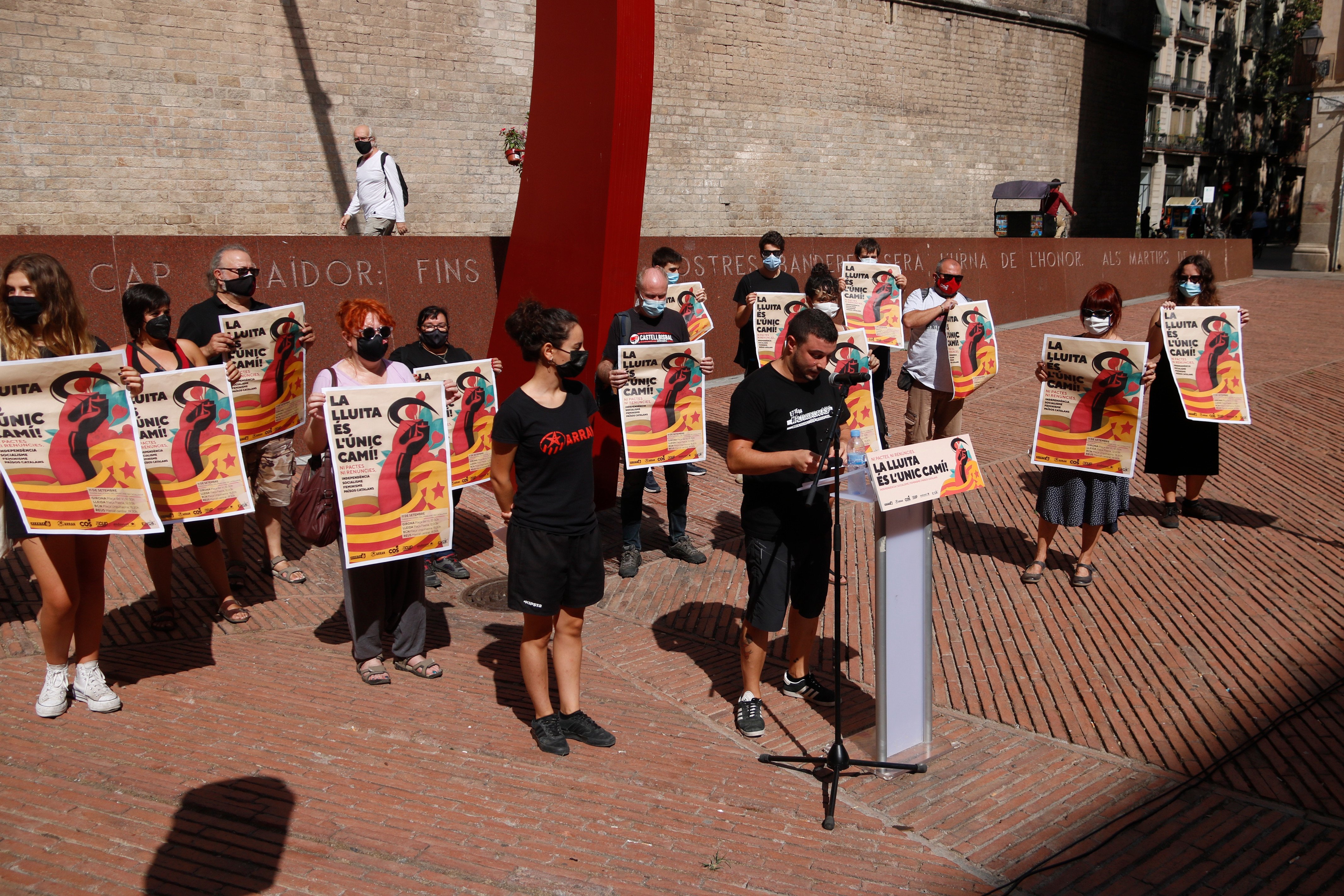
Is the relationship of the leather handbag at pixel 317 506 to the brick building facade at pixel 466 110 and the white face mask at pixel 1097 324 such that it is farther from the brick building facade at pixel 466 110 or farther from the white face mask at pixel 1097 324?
the brick building facade at pixel 466 110

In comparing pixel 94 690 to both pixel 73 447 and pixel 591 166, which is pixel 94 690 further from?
pixel 591 166

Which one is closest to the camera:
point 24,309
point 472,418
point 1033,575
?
point 24,309

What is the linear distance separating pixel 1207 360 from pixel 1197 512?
140cm

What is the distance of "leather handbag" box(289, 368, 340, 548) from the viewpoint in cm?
486

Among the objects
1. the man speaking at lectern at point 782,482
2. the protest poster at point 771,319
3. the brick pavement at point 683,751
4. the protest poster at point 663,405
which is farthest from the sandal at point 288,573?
the protest poster at point 771,319

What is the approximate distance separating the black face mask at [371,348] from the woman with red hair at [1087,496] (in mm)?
4233

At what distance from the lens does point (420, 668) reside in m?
5.29

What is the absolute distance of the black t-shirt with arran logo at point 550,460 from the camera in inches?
171

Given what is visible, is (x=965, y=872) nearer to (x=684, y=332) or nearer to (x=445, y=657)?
(x=445, y=657)

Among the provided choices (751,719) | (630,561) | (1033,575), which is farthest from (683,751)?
(1033,575)

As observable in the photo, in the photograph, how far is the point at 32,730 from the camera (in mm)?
4531

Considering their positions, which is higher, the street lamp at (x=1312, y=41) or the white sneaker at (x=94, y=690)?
the street lamp at (x=1312, y=41)

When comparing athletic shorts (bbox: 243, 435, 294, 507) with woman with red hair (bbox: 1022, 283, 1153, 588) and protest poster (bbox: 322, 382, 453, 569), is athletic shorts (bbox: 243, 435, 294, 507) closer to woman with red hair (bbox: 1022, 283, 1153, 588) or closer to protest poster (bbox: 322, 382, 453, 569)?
protest poster (bbox: 322, 382, 453, 569)

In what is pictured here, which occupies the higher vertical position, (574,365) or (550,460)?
(574,365)
